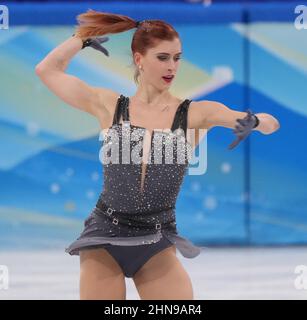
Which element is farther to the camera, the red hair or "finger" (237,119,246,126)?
the red hair

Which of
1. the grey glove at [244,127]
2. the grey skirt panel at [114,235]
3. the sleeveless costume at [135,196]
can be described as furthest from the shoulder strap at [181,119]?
the grey skirt panel at [114,235]

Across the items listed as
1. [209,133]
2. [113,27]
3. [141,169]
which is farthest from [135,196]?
[209,133]

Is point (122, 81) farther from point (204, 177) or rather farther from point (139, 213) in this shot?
Answer: point (139, 213)

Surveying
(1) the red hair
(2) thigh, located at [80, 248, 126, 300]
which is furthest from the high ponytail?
(2) thigh, located at [80, 248, 126, 300]

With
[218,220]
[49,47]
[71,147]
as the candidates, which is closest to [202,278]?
[218,220]

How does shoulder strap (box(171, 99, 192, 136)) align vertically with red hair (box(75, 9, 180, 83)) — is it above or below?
below

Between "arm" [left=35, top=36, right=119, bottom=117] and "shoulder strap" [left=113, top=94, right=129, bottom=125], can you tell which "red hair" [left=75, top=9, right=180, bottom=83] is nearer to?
"arm" [left=35, top=36, right=119, bottom=117]

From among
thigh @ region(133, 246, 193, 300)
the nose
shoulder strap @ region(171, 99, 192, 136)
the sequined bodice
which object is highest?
the nose

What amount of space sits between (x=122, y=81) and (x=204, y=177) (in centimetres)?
111

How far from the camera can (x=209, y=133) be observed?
305 inches

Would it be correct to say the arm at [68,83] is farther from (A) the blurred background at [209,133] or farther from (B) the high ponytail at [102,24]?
(A) the blurred background at [209,133]

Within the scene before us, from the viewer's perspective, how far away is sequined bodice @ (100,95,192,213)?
142 inches

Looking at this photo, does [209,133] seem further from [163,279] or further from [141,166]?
[163,279]

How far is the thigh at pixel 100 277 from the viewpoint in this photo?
350 centimetres
